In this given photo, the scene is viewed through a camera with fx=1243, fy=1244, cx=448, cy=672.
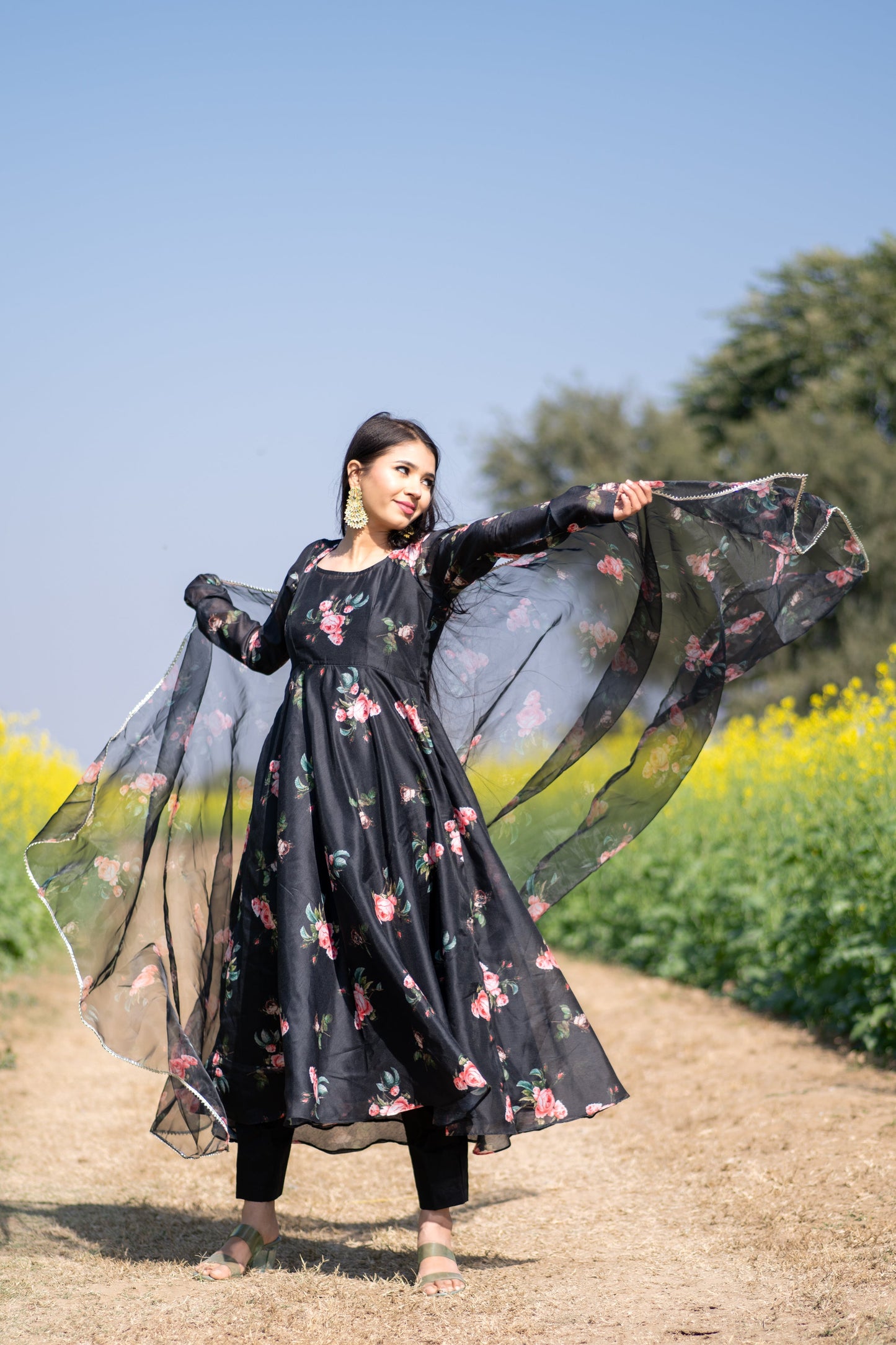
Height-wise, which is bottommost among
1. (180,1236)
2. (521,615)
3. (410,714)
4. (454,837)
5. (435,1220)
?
(180,1236)

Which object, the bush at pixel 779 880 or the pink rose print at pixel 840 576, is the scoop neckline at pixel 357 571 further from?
the bush at pixel 779 880

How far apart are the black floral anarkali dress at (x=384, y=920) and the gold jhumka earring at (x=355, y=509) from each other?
0.53ft

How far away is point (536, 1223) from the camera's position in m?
3.49

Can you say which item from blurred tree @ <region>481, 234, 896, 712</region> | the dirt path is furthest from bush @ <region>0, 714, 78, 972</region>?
blurred tree @ <region>481, 234, 896, 712</region>

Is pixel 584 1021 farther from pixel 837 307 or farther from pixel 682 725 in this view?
pixel 837 307

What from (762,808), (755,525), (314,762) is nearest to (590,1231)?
(314,762)

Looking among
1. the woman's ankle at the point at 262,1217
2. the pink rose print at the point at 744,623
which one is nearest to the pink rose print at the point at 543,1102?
the woman's ankle at the point at 262,1217

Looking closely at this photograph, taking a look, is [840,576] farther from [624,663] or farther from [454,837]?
[454,837]

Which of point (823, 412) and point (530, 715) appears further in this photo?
point (823, 412)

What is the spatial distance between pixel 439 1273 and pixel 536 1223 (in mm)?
811

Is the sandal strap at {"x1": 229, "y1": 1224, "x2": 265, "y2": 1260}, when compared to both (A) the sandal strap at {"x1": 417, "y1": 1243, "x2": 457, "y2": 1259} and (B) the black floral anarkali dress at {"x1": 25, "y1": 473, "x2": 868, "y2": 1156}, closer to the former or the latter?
(B) the black floral anarkali dress at {"x1": 25, "y1": 473, "x2": 868, "y2": 1156}

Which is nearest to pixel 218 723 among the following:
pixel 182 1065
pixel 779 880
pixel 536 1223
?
pixel 182 1065

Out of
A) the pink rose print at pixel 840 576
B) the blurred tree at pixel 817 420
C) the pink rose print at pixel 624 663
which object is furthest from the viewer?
the blurred tree at pixel 817 420

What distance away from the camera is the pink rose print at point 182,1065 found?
292 cm
